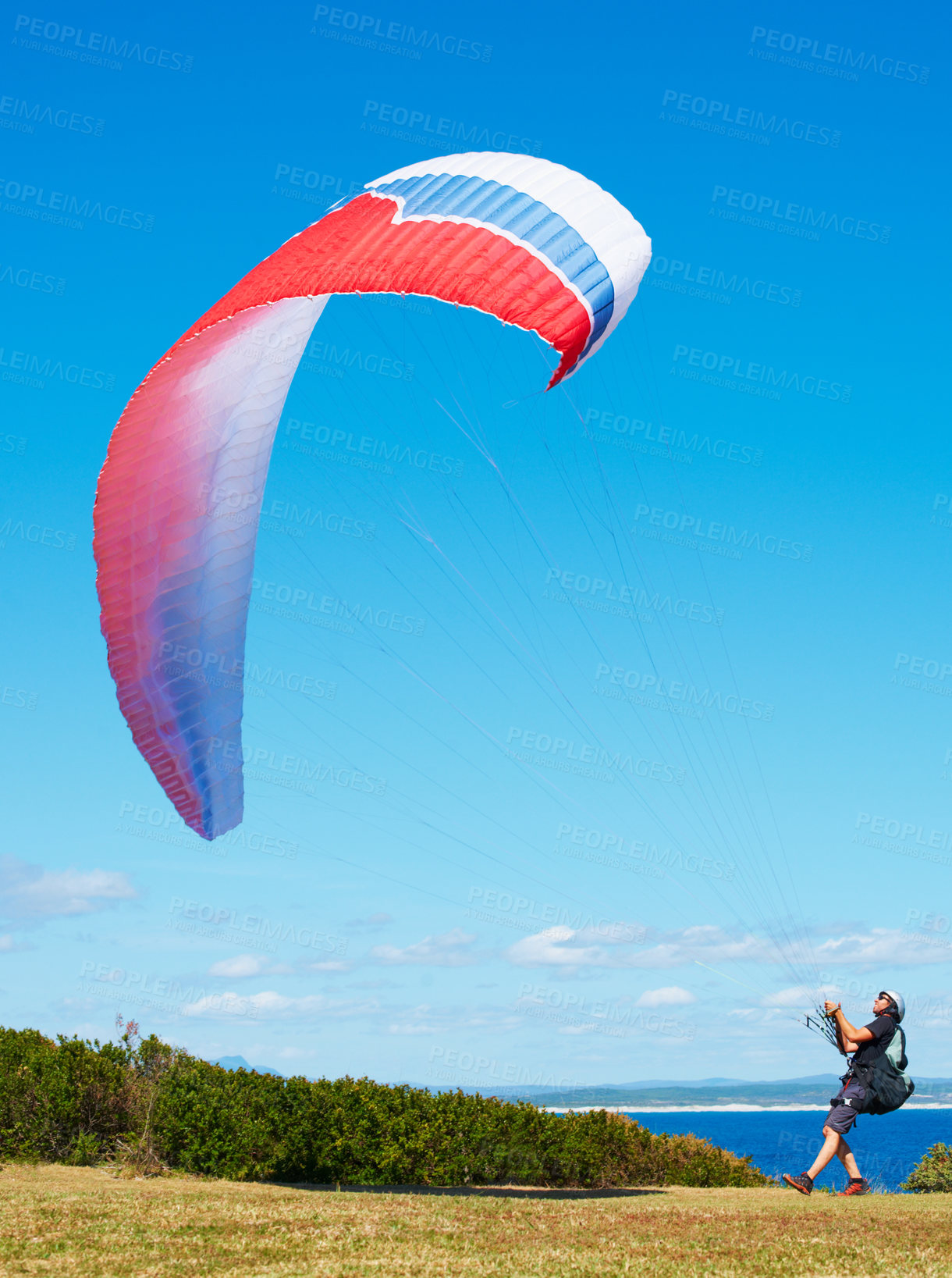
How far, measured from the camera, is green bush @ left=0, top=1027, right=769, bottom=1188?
14.8 meters

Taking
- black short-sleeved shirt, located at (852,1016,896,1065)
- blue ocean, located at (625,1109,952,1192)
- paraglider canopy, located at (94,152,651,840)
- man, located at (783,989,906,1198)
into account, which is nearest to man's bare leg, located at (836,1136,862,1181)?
man, located at (783,989,906,1198)

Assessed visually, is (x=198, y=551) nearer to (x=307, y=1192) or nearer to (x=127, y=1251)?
(x=127, y=1251)

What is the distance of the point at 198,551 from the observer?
10156 millimetres

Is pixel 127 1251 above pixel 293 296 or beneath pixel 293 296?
beneath

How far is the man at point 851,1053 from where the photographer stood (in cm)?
884

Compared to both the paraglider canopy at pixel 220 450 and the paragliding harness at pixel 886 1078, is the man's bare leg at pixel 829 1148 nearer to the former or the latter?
the paragliding harness at pixel 886 1078

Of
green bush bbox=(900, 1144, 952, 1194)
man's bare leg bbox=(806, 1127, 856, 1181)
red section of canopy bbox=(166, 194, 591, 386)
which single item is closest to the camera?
man's bare leg bbox=(806, 1127, 856, 1181)

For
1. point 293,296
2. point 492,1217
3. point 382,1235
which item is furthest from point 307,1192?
point 293,296

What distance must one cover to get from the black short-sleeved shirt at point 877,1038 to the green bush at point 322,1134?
7476 millimetres

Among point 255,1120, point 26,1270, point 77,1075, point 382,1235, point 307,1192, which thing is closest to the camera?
point 26,1270

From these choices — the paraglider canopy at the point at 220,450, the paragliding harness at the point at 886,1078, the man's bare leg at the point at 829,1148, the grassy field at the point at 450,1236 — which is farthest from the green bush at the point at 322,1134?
the paragliding harness at the point at 886,1078

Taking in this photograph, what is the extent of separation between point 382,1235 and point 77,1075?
10.6m

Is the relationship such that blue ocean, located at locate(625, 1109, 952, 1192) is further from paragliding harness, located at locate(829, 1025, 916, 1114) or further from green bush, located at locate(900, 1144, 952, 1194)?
paragliding harness, located at locate(829, 1025, 916, 1114)

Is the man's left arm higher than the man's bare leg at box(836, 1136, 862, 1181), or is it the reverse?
the man's left arm
